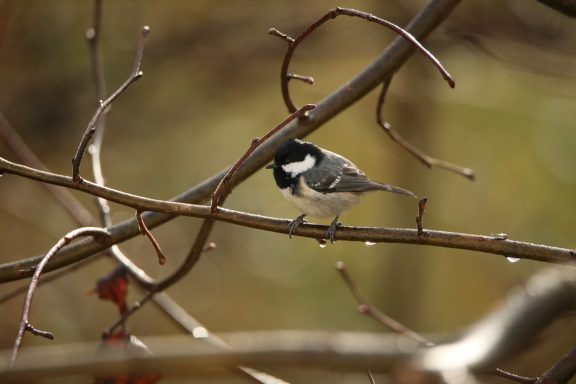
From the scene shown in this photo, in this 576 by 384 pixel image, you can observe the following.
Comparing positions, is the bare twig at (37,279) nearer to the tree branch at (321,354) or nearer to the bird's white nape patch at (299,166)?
the tree branch at (321,354)

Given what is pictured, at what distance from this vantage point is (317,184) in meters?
3.00

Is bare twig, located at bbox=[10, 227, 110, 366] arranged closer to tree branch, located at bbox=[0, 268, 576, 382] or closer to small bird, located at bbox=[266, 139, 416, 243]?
tree branch, located at bbox=[0, 268, 576, 382]

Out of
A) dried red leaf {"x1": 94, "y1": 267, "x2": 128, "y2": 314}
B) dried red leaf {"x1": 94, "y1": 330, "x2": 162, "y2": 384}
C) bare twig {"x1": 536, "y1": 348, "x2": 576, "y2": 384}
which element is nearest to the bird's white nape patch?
dried red leaf {"x1": 94, "y1": 267, "x2": 128, "y2": 314}

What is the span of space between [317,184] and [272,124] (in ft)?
12.6

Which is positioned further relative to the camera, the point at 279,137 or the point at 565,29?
the point at 565,29

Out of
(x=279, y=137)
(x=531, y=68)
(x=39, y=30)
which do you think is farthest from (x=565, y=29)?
(x=39, y=30)

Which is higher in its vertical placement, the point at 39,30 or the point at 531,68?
the point at 39,30

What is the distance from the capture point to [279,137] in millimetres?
2451

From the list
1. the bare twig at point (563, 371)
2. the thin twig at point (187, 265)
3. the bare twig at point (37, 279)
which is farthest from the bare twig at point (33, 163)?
the bare twig at point (563, 371)

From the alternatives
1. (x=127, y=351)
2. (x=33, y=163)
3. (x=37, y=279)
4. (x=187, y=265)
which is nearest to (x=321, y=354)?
(x=187, y=265)

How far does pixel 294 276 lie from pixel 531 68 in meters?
3.58

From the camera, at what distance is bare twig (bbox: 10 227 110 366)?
1411mm

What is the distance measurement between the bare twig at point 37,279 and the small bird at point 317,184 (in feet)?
3.54

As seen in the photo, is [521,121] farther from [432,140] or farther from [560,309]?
[560,309]
